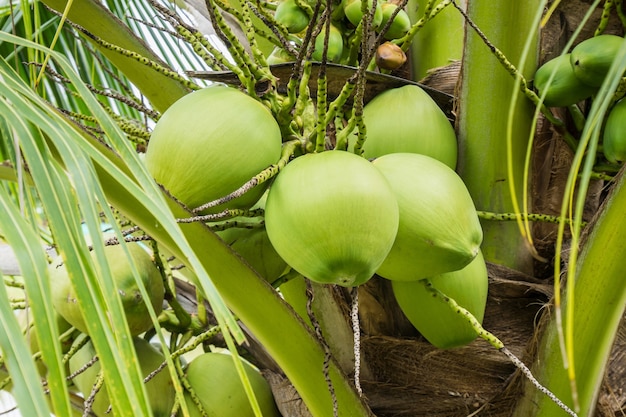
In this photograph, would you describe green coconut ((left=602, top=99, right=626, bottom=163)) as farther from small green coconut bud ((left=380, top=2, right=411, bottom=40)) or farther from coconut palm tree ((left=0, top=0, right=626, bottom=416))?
small green coconut bud ((left=380, top=2, right=411, bottom=40))

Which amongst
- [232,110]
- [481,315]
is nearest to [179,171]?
[232,110]

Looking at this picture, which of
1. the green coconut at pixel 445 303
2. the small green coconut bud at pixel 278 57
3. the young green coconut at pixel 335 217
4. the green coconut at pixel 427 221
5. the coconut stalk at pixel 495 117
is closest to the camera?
the young green coconut at pixel 335 217

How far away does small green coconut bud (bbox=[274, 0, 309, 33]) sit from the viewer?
126 cm

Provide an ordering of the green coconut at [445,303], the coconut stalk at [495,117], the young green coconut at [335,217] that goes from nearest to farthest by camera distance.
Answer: the young green coconut at [335,217] < the green coconut at [445,303] < the coconut stalk at [495,117]

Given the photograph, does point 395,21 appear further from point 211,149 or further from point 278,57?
point 211,149

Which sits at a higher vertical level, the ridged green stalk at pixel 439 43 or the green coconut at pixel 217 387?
the ridged green stalk at pixel 439 43

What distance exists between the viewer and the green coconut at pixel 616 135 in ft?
3.56

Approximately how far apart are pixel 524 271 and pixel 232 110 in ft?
2.02

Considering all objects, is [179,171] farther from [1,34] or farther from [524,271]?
[524,271]

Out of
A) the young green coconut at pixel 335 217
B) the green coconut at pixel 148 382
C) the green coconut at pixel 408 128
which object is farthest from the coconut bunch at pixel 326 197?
the green coconut at pixel 148 382

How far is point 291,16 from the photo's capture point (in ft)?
4.15

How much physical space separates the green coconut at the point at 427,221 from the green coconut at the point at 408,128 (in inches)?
5.8

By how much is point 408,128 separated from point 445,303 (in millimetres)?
282

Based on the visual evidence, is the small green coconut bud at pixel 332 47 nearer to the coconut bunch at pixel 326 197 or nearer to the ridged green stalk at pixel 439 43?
the ridged green stalk at pixel 439 43
